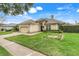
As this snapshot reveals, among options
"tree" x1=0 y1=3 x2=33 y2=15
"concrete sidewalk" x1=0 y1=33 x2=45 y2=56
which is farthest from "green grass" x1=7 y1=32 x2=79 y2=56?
"tree" x1=0 y1=3 x2=33 y2=15

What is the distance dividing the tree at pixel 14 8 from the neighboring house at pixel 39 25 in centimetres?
14

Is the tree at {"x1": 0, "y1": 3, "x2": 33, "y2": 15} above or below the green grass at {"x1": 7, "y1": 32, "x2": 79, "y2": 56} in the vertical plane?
above

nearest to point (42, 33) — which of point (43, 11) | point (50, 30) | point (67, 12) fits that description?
point (50, 30)

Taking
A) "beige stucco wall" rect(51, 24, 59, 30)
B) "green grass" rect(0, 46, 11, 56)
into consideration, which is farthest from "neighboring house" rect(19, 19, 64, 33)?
"green grass" rect(0, 46, 11, 56)

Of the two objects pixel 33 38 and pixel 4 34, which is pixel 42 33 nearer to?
pixel 33 38

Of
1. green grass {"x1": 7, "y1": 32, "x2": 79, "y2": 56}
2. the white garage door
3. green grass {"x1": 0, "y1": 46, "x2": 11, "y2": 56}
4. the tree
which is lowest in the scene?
green grass {"x1": 0, "y1": 46, "x2": 11, "y2": 56}

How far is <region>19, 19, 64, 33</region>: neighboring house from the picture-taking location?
1868mm

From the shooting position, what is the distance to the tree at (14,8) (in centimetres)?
184

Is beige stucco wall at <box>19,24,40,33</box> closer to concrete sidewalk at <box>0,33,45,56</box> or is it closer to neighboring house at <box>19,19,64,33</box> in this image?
neighboring house at <box>19,19,64,33</box>

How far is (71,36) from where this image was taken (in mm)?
1860

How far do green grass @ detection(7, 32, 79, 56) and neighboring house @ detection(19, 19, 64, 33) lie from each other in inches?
2.8

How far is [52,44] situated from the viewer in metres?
1.84

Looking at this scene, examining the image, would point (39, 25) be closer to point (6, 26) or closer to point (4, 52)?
point (6, 26)

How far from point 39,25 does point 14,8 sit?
34 cm
